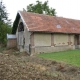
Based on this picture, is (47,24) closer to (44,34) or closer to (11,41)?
(44,34)

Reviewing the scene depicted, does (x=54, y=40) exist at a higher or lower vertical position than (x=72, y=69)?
higher

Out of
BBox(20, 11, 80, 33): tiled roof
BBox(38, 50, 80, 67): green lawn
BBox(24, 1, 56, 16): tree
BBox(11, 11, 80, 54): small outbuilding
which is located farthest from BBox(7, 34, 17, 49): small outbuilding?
BBox(24, 1, 56, 16): tree

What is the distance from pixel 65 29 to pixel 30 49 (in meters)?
6.67

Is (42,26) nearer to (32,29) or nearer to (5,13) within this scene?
(32,29)

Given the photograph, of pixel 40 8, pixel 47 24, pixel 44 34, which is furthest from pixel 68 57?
pixel 40 8

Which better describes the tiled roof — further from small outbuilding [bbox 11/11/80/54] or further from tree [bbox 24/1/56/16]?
tree [bbox 24/1/56/16]

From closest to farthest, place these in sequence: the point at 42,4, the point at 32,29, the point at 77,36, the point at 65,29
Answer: the point at 32,29 < the point at 65,29 < the point at 77,36 < the point at 42,4

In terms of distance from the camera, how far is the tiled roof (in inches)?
910

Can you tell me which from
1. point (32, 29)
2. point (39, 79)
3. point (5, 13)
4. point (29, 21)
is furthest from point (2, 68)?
point (5, 13)

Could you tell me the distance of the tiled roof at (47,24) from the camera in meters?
23.1

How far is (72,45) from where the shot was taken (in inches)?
1049

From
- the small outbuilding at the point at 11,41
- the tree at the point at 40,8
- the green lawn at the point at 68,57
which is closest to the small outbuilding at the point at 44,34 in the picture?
the small outbuilding at the point at 11,41

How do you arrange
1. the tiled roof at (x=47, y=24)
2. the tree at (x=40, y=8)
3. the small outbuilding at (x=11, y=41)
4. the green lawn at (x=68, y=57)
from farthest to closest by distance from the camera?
the tree at (x=40, y=8) → the small outbuilding at (x=11, y=41) → the tiled roof at (x=47, y=24) → the green lawn at (x=68, y=57)

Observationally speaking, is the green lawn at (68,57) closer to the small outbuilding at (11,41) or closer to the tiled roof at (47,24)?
the tiled roof at (47,24)
